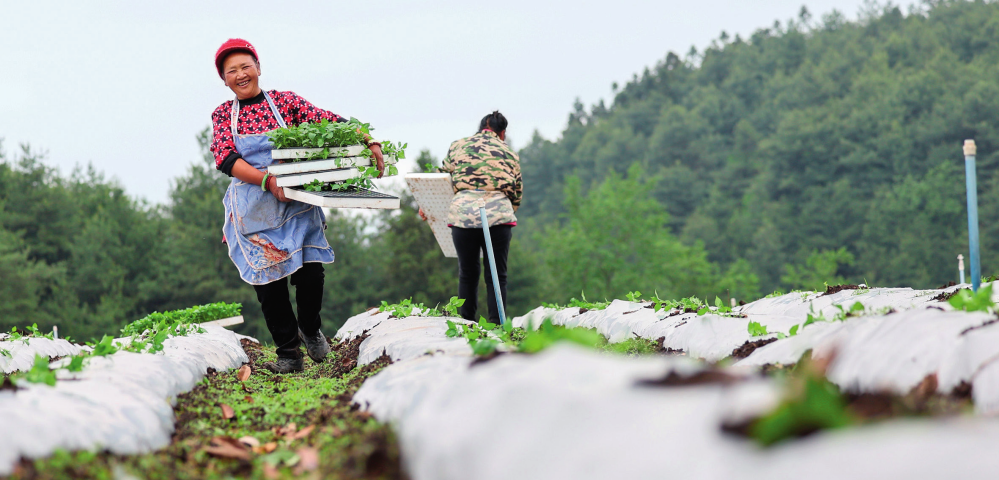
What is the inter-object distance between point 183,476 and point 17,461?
1.37 feet

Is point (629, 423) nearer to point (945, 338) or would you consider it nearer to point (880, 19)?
point (945, 338)

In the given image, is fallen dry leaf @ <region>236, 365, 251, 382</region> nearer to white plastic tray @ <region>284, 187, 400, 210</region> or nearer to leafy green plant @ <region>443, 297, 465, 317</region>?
white plastic tray @ <region>284, 187, 400, 210</region>

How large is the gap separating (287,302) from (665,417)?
3.85 metres

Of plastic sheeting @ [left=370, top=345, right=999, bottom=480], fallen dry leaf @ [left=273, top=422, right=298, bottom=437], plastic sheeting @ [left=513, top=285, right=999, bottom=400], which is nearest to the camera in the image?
plastic sheeting @ [left=370, top=345, right=999, bottom=480]

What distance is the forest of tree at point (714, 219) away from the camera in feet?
113

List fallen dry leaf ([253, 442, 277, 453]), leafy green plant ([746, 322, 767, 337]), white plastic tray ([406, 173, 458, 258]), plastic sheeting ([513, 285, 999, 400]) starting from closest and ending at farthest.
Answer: plastic sheeting ([513, 285, 999, 400]) < fallen dry leaf ([253, 442, 277, 453]) < leafy green plant ([746, 322, 767, 337]) < white plastic tray ([406, 173, 458, 258])

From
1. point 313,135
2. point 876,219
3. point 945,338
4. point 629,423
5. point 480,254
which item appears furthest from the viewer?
point 876,219

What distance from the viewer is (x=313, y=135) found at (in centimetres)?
482

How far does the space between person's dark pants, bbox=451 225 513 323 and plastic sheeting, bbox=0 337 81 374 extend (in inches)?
125

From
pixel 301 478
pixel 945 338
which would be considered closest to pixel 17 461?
pixel 301 478

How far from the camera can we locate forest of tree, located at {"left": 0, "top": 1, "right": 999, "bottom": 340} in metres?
34.3

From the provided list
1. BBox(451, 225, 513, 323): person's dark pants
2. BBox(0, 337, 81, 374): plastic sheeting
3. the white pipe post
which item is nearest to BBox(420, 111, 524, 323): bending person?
BBox(451, 225, 513, 323): person's dark pants

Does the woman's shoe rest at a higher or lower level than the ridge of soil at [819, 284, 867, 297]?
higher

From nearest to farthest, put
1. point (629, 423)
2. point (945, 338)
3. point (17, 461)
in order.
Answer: point (629, 423)
point (17, 461)
point (945, 338)
